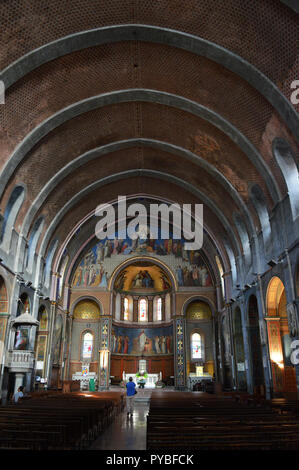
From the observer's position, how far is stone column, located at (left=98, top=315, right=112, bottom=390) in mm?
29219

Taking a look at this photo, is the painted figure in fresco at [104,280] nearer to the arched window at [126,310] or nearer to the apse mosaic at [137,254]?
the apse mosaic at [137,254]

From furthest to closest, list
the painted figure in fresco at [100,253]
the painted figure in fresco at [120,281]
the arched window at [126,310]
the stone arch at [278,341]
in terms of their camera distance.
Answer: the arched window at [126,310] → the painted figure in fresco at [120,281] → the painted figure in fresco at [100,253] → the stone arch at [278,341]

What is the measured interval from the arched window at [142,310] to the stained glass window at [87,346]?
18.8 feet

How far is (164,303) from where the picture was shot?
3525cm

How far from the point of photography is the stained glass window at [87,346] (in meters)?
31.6

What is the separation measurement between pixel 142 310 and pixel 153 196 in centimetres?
1348

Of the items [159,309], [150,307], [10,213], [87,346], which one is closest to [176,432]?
[10,213]

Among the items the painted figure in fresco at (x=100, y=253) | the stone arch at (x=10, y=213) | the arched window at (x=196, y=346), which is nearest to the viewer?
the stone arch at (x=10, y=213)

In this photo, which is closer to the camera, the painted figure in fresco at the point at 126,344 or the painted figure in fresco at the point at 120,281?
the painted figure in fresco at the point at 126,344

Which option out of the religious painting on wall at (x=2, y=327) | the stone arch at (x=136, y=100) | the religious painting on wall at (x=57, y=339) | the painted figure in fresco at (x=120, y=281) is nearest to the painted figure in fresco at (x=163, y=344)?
the painted figure in fresco at (x=120, y=281)

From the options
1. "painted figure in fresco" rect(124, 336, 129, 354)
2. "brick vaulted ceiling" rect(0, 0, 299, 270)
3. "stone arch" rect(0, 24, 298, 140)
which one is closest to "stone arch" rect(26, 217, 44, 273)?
"brick vaulted ceiling" rect(0, 0, 299, 270)

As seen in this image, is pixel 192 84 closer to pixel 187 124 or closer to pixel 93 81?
pixel 187 124

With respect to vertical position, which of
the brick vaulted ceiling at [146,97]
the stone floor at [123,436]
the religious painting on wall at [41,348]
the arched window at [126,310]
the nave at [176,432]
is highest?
the brick vaulted ceiling at [146,97]

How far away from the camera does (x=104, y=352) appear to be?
29.9 m
